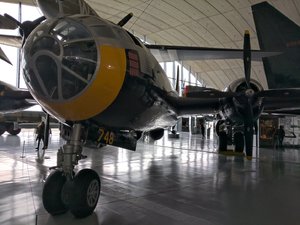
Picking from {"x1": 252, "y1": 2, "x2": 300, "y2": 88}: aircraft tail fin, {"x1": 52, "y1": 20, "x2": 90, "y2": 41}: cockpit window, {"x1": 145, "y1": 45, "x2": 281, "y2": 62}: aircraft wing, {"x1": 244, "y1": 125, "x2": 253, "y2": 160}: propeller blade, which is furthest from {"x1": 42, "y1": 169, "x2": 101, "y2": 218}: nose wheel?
{"x1": 252, "y1": 2, "x2": 300, "y2": 88}: aircraft tail fin

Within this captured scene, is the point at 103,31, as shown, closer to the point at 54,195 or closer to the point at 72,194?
the point at 72,194

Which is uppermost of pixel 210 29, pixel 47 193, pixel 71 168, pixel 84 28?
pixel 210 29

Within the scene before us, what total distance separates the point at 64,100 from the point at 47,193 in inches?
66.4

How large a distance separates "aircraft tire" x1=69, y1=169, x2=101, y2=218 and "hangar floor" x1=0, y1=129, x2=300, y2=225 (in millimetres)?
133

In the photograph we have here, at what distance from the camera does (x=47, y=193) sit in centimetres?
480

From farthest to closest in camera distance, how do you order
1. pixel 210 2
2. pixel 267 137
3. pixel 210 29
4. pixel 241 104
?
1. pixel 210 29
2. pixel 210 2
3. pixel 267 137
4. pixel 241 104

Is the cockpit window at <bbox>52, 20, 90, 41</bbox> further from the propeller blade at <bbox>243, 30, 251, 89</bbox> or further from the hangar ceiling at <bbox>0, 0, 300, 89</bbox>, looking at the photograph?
the hangar ceiling at <bbox>0, 0, 300, 89</bbox>

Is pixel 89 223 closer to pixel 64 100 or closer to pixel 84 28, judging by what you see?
pixel 64 100

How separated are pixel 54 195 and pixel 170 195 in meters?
2.56

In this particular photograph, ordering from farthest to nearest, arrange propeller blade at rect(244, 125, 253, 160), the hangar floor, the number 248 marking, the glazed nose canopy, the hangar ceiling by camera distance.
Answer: the hangar ceiling
propeller blade at rect(244, 125, 253, 160)
the number 248 marking
the hangar floor
the glazed nose canopy

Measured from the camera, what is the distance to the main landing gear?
4.55 metres

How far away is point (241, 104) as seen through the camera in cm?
866

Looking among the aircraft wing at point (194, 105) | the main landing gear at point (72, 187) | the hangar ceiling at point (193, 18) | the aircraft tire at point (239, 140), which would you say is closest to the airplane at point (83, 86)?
the main landing gear at point (72, 187)

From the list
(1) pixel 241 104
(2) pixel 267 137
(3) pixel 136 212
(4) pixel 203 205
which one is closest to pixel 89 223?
(3) pixel 136 212
